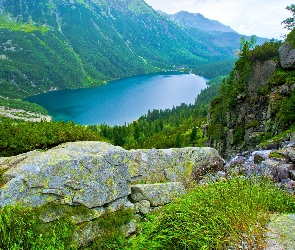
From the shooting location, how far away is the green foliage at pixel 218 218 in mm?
6492

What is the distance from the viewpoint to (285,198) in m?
8.24

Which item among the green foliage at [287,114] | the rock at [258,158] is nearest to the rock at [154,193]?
the rock at [258,158]

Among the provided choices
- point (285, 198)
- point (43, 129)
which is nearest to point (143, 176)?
point (43, 129)

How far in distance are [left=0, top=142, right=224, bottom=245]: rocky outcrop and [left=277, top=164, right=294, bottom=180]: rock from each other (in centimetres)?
721

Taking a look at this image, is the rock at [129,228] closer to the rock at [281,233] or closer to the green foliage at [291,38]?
the rock at [281,233]

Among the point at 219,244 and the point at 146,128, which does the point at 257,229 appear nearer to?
the point at 219,244

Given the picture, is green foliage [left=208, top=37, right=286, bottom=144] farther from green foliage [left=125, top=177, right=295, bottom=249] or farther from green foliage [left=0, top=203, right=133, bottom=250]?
green foliage [left=0, top=203, right=133, bottom=250]

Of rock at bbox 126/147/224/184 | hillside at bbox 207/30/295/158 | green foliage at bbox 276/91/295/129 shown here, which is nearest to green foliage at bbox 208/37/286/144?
hillside at bbox 207/30/295/158

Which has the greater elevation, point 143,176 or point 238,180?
point 238,180

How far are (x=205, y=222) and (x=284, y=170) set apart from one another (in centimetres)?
1222

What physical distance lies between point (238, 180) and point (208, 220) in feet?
7.90

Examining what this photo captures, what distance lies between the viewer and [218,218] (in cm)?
700

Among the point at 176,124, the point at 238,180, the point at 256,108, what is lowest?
the point at 176,124

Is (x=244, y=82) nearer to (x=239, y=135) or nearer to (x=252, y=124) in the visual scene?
(x=252, y=124)
